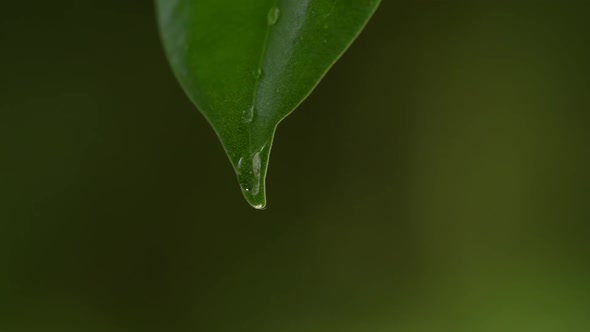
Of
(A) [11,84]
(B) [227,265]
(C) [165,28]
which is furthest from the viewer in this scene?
(B) [227,265]

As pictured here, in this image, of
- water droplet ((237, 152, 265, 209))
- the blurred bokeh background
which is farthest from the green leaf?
the blurred bokeh background

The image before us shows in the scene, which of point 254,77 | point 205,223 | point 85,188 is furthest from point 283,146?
point 254,77

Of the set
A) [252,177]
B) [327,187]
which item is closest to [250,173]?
[252,177]

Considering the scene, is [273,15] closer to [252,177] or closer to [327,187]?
[252,177]

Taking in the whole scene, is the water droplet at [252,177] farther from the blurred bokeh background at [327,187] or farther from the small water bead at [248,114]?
the blurred bokeh background at [327,187]

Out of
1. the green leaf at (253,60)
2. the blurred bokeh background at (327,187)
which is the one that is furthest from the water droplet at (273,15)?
the blurred bokeh background at (327,187)

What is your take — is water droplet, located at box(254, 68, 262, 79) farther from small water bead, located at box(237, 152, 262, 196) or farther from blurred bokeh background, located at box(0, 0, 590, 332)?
blurred bokeh background, located at box(0, 0, 590, 332)

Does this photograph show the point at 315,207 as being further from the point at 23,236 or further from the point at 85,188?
the point at 23,236
